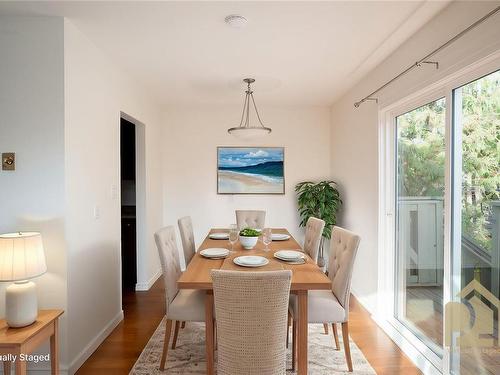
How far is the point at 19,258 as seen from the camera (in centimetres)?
184

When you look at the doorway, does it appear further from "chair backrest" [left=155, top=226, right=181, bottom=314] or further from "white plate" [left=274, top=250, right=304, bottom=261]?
"white plate" [left=274, top=250, right=304, bottom=261]

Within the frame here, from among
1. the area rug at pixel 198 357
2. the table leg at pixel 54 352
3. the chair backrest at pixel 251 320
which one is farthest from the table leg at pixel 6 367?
the chair backrest at pixel 251 320

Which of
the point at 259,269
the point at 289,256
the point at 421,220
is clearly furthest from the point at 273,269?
the point at 421,220

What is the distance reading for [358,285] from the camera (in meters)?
3.79

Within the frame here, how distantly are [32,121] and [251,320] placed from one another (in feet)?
6.50

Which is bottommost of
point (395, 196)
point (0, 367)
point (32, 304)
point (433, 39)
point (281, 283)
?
point (0, 367)

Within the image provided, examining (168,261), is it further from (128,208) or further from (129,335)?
(128,208)

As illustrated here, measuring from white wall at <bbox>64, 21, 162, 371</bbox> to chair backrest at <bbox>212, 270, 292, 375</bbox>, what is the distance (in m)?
1.33

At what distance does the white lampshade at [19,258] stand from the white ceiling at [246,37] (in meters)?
1.51

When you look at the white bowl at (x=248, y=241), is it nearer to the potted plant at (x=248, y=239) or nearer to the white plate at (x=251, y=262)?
the potted plant at (x=248, y=239)

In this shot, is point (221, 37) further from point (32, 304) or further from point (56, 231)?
point (32, 304)

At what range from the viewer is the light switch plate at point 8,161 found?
2203 millimetres

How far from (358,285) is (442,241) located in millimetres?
1654

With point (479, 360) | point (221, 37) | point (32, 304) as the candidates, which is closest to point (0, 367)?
point (32, 304)
